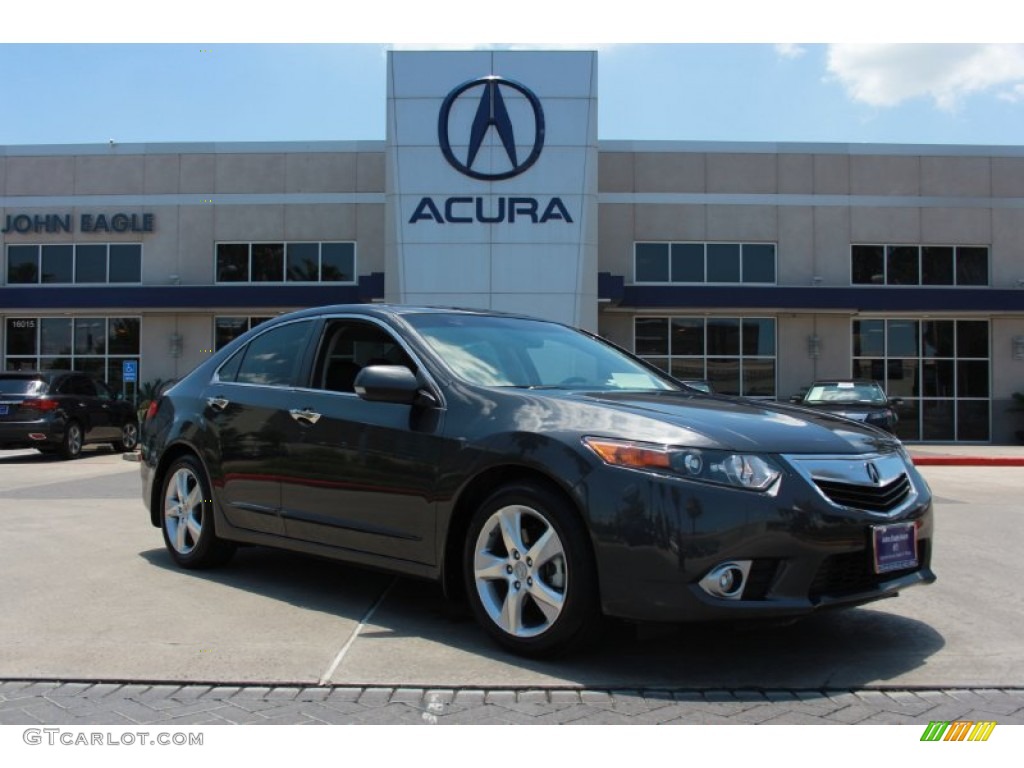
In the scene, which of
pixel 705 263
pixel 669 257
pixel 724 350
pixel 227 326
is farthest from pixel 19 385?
pixel 705 263

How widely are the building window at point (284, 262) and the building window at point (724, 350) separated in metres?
8.83

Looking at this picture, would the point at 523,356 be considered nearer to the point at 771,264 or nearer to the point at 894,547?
the point at 894,547

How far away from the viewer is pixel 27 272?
1066 inches

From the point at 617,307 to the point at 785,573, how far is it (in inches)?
860

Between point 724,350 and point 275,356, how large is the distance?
70.5ft

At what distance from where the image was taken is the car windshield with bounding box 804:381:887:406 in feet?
61.8

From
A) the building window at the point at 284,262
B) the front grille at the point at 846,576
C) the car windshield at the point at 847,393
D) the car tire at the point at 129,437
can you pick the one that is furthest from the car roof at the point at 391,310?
the building window at the point at 284,262

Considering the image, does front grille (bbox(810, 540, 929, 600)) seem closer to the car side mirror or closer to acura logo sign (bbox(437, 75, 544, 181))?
the car side mirror

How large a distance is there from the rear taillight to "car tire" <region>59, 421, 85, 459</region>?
0.49 meters

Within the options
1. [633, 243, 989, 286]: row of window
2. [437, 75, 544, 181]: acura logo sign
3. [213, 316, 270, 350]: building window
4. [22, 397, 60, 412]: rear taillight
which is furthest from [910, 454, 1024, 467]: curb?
[213, 316, 270, 350]: building window

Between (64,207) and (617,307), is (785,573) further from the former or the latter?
A: (64,207)

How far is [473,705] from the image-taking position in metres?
3.55

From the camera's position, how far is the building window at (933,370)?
2598 cm

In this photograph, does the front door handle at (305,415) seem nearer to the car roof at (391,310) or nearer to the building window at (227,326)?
the car roof at (391,310)
